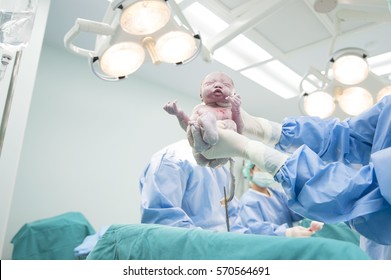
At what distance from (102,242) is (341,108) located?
1746 mm

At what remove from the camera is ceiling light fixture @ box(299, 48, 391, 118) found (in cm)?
190

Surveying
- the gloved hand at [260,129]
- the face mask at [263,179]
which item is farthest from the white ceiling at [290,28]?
the face mask at [263,179]

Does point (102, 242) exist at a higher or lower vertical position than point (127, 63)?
lower

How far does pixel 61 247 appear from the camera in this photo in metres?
2.47

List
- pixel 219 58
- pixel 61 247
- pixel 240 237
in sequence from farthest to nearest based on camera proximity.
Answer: pixel 219 58 → pixel 61 247 → pixel 240 237

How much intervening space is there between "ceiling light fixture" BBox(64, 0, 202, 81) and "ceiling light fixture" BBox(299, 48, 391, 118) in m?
1.05

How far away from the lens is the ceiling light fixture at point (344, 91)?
190 cm

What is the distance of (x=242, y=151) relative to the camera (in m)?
1.00

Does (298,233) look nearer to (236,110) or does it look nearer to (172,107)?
(236,110)

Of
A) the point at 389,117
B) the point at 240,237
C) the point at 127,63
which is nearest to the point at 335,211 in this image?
the point at 240,237

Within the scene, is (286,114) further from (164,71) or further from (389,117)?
(389,117)

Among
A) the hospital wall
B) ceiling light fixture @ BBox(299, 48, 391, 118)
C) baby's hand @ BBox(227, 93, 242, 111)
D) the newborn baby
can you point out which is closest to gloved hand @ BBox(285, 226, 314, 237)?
ceiling light fixture @ BBox(299, 48, 391, 118)

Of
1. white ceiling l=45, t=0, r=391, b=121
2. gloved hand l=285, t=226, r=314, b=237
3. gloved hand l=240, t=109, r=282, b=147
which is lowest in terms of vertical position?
gloved hand l=285, t=226, r=314, b=237

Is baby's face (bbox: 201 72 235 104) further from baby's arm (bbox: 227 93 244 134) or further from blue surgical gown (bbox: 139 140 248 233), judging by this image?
blue surgical gown (bbox: 139 140 248 233)
